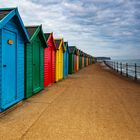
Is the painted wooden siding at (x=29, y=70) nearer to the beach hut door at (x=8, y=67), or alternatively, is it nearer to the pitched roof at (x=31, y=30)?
the pitched roof at (x=31, y=30)

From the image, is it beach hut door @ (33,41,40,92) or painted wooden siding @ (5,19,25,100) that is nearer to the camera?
painted wooden siding @ (5,19,25,100)

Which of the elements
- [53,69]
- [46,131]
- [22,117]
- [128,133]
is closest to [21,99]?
[22,117]

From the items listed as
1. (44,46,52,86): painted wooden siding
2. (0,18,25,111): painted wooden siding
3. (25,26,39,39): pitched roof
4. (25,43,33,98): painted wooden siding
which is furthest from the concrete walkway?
(44,46,52,86): painted wooden siding

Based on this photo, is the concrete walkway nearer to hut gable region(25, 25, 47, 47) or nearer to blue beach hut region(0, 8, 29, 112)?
blue beach hut region(0, 8, 29, 112)

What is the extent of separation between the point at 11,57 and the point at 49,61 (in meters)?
6.38

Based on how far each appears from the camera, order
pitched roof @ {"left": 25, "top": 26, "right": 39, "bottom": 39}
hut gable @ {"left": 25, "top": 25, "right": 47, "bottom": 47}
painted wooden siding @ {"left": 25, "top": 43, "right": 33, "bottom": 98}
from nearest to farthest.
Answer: painted wooden siding @ {"left": 25, "top": 43, "right": 33, "bottom": 98} → hut gable @ {"left": 25, "top": 25, "right": 47, "bottom": 47} → pitched roof @ {"left": 25, "top": 26, "right": 39, "bottom": 39}

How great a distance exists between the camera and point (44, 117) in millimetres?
5926

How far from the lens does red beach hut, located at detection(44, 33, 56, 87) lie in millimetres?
12502

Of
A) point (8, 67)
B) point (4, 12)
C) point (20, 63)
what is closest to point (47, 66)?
point (20, 63)

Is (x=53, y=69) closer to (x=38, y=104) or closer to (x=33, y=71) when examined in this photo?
(x=33, y=71)

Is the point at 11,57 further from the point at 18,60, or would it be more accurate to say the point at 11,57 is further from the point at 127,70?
the point at 127,70

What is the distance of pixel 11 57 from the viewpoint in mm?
7125

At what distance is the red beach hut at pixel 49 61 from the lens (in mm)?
12502

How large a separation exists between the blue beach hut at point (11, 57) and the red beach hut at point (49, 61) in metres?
4.03
